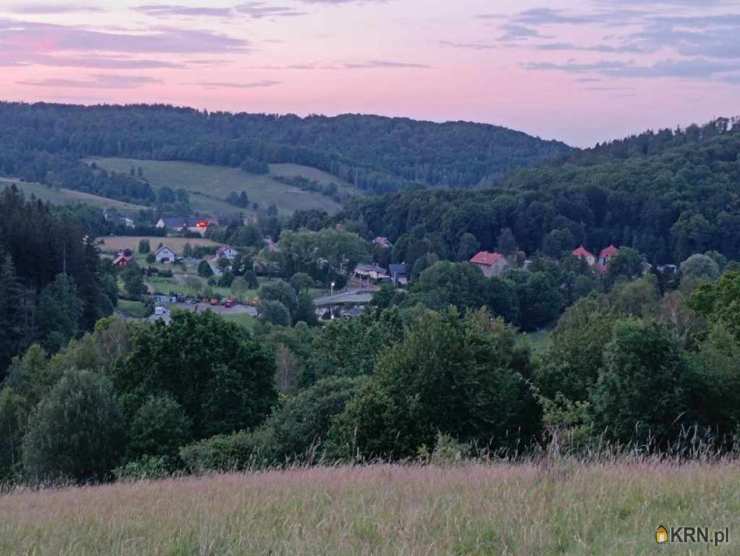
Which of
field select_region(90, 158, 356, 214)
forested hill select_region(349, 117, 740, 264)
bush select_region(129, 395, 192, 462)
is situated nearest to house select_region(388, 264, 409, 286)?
forested hill select_region(349, 117, 740, 264)

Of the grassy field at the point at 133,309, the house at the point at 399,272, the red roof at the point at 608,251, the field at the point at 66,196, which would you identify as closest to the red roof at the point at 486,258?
the house at the point at 399,272

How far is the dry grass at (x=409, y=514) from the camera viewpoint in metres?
5.96

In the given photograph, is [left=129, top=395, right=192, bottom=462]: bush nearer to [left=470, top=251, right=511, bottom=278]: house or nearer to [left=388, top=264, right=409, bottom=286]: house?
[left=470, top=251, right=511, bottom=278]: house

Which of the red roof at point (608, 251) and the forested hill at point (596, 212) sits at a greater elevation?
the forested hill at point (596, 212)

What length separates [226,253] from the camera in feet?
323

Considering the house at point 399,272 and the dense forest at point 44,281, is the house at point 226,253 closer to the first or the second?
the house at point 399,272

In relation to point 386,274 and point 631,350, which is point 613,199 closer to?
point 386,274

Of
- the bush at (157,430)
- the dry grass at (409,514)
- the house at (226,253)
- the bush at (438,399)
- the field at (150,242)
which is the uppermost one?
the dry grass at (409,514)

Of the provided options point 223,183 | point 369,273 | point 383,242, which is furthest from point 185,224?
point 223,183

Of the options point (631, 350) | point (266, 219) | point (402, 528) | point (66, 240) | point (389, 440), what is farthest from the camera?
point (266, 219)

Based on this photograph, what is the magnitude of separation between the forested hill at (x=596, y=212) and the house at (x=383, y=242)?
1726 mm

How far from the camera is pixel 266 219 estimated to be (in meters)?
133

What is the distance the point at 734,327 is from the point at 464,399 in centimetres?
1436

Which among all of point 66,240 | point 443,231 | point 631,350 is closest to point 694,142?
point 443,231
